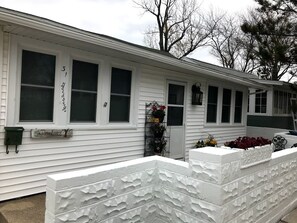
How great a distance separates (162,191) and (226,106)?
641 cm

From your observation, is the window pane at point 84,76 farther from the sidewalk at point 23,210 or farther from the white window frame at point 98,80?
the sidewalk at point 23,210

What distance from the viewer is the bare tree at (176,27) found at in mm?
22859

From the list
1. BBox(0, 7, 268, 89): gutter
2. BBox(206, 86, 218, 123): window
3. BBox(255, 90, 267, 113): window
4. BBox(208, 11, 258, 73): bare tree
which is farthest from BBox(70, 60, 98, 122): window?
BBox(208, 11, 258, 73): bare tree

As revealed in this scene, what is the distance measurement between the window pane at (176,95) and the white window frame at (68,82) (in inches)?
48.8

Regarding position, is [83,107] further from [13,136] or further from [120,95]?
[13,136]

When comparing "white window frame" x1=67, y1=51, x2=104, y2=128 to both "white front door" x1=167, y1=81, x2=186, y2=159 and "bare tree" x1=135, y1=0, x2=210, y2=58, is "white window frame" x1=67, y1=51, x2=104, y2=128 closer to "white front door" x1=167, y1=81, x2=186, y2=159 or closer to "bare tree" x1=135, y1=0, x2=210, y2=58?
"white front door" x1=167, y1=81, x2=186, y2=159

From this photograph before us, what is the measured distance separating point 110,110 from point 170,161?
8.39ft

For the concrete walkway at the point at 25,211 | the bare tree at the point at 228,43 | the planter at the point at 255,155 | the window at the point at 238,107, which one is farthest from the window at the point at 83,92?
the bare tree at the point at 228,43

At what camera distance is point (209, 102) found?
8.01 m

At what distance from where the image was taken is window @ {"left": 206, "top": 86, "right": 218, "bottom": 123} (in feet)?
26.2

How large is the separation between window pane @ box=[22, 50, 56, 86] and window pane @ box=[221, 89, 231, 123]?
5.83 meters

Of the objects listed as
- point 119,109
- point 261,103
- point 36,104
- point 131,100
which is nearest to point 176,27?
point 261,103

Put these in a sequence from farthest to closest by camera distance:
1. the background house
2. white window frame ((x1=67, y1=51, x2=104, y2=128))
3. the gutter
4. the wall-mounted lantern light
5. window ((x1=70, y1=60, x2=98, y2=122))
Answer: the background house, the wall-mounted lantern light, window ((x1=70, y1=60, x2=98, y2=122)), white window frame ((x1=67, y1=51, x2=104, y2=128)), the gutter

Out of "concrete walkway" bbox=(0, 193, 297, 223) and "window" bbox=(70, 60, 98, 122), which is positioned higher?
"window" bbox=(70, 60, 98, 122)
